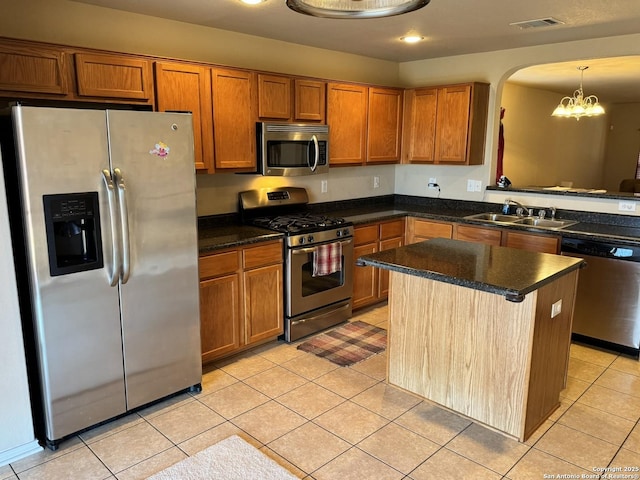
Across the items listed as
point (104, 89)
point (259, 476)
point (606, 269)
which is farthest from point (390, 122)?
point (259, 476)

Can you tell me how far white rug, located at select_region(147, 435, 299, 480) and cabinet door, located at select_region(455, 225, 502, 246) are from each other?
2.75m

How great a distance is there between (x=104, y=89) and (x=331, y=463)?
8.28ft

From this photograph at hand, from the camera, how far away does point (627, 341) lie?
3.58 m

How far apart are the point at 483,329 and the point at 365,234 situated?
6.31 feet

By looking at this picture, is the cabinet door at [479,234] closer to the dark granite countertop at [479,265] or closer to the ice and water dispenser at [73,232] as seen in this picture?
the dark granite countertop at [479,265]

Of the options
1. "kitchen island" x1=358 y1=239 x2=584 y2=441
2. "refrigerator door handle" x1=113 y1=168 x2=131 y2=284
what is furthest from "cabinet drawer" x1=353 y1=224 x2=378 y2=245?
"refrigerator door handle" x1=113 y1=168 x2=131 y2=284

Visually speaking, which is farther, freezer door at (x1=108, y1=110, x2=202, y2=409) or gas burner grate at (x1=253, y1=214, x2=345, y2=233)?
gas burner grate at (x1=253, y1=214, x2=345, y2=233)

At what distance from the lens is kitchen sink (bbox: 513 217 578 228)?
13.8 feet

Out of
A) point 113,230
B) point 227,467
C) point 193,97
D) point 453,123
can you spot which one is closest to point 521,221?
point 453,123

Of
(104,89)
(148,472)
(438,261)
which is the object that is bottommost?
(148,472)

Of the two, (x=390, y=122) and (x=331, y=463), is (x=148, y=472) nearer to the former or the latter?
(x=331, y=463)

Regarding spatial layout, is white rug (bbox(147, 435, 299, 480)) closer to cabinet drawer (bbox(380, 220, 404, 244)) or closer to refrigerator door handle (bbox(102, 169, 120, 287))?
refrigerator door handle (bbox(102, 169, 120, 287))

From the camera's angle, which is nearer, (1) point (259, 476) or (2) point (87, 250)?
(1) point (259, 476)

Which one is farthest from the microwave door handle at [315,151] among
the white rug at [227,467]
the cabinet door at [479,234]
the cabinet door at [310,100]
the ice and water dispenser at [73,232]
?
the white rug at [227,467]
